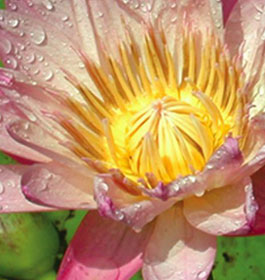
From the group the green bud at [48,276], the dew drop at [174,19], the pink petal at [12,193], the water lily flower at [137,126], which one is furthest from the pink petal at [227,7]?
the green bud at [48,276]

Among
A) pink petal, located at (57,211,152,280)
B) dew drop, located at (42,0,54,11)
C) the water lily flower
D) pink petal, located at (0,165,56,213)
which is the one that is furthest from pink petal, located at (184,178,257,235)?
dew drop, located at (42,0,54,11)

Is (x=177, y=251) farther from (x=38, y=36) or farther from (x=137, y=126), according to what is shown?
(x=38, y=36)

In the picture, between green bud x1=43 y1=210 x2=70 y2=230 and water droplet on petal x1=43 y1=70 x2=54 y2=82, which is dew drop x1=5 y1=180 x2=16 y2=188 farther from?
green bud x1=43 y1=210 x2=70 y2=230

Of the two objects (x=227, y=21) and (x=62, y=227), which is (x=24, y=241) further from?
(x=227, y=21)

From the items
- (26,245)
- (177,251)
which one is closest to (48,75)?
(26,245)

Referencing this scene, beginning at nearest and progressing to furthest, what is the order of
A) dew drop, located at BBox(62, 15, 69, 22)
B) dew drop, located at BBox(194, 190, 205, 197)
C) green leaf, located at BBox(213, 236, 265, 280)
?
dew drop, located at BBox(194, 190, 205, 197)
dew drop, located at BBox(62, 15, 69, 22)
green leaf, located at BBox(213, 236, 265, 280)

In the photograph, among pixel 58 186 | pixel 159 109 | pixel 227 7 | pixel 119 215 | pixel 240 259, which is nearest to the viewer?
pixel 119 215
